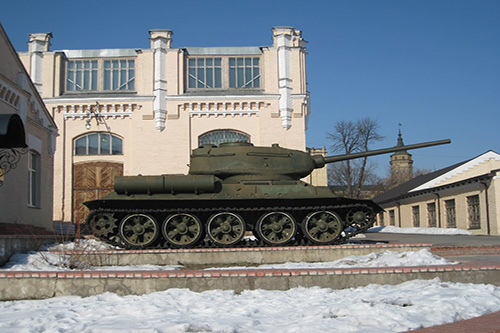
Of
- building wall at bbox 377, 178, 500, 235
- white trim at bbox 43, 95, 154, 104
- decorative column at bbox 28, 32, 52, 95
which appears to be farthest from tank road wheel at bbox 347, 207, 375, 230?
decorative column at bbox 28, 32, 52, 95

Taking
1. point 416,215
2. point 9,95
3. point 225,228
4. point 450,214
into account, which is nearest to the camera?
point 225,228

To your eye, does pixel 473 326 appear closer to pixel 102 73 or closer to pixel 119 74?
pixel 119 74

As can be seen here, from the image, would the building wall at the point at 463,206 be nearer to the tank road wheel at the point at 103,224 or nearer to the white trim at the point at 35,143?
the tank road wheel at the point at 103,224

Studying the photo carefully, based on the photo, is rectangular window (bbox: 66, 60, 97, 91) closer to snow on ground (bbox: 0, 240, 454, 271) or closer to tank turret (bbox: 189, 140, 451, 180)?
tank turret (bbox: 189, 140, 451, 180)

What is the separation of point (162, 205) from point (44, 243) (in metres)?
3.22

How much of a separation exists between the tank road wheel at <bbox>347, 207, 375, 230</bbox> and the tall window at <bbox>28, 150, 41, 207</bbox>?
9.46 meters

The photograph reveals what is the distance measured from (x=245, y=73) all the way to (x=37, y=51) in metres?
9.29

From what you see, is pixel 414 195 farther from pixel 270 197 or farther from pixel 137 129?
pixel 270 197

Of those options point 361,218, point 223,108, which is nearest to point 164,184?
point 361,218

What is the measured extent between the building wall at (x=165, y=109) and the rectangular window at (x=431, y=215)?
11.8 metres

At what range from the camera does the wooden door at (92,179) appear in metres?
23.3

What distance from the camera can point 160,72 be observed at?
23.8m

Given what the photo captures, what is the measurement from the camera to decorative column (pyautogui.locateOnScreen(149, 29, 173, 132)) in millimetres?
23578

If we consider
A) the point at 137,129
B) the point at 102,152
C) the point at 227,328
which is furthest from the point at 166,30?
the point at 227,328
